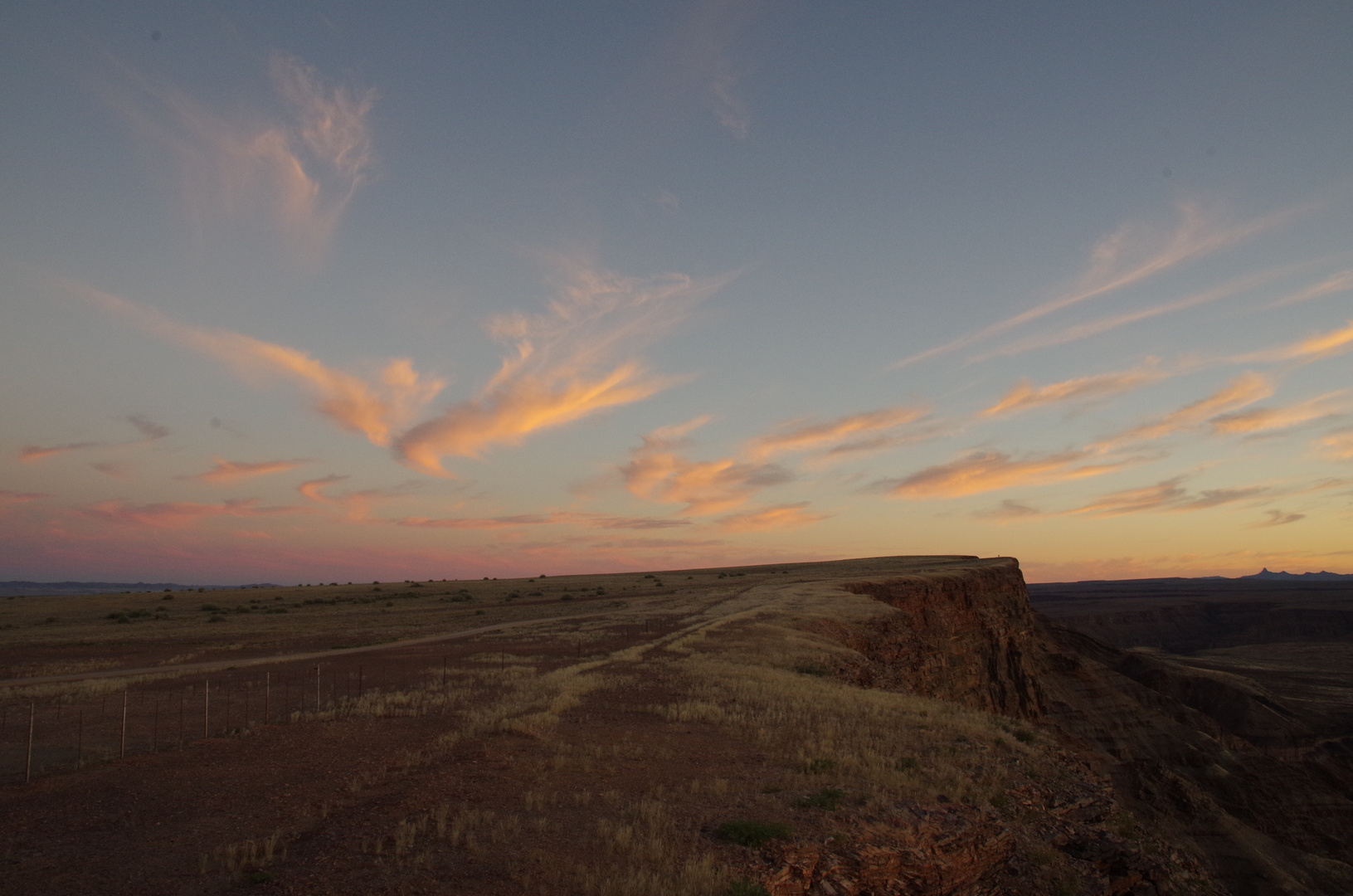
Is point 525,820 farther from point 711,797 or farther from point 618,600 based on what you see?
point 618,600

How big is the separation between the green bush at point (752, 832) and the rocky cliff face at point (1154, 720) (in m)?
20.3

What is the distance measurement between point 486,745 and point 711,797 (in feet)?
20.5

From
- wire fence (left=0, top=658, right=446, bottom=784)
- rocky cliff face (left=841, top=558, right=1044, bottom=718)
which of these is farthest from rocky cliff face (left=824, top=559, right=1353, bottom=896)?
wire fence (left=0, top=658, right=446, bottom=784)

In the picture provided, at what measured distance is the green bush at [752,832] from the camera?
10656 mm

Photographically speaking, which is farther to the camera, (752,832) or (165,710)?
(165,710)

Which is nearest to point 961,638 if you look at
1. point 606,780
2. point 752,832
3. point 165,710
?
point 606,780

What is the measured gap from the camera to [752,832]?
10812 mm

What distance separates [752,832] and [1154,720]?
63.6 m

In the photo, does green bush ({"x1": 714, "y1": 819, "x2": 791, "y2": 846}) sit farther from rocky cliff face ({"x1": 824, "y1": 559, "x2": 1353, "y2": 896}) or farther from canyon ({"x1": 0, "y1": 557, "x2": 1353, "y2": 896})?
rocky cliff face ({"x1": 824, "y1": 559, "x2": 1353, "y2": 896})

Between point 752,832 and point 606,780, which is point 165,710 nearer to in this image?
point 606,780

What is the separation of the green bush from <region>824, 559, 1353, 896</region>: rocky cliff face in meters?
20.3

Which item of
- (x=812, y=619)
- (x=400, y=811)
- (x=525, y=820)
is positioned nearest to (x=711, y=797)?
(x=525, y=820)

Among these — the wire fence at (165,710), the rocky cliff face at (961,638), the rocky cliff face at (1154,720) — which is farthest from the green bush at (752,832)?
the rocky cliff face at (961,638)

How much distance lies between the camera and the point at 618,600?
247 feet
